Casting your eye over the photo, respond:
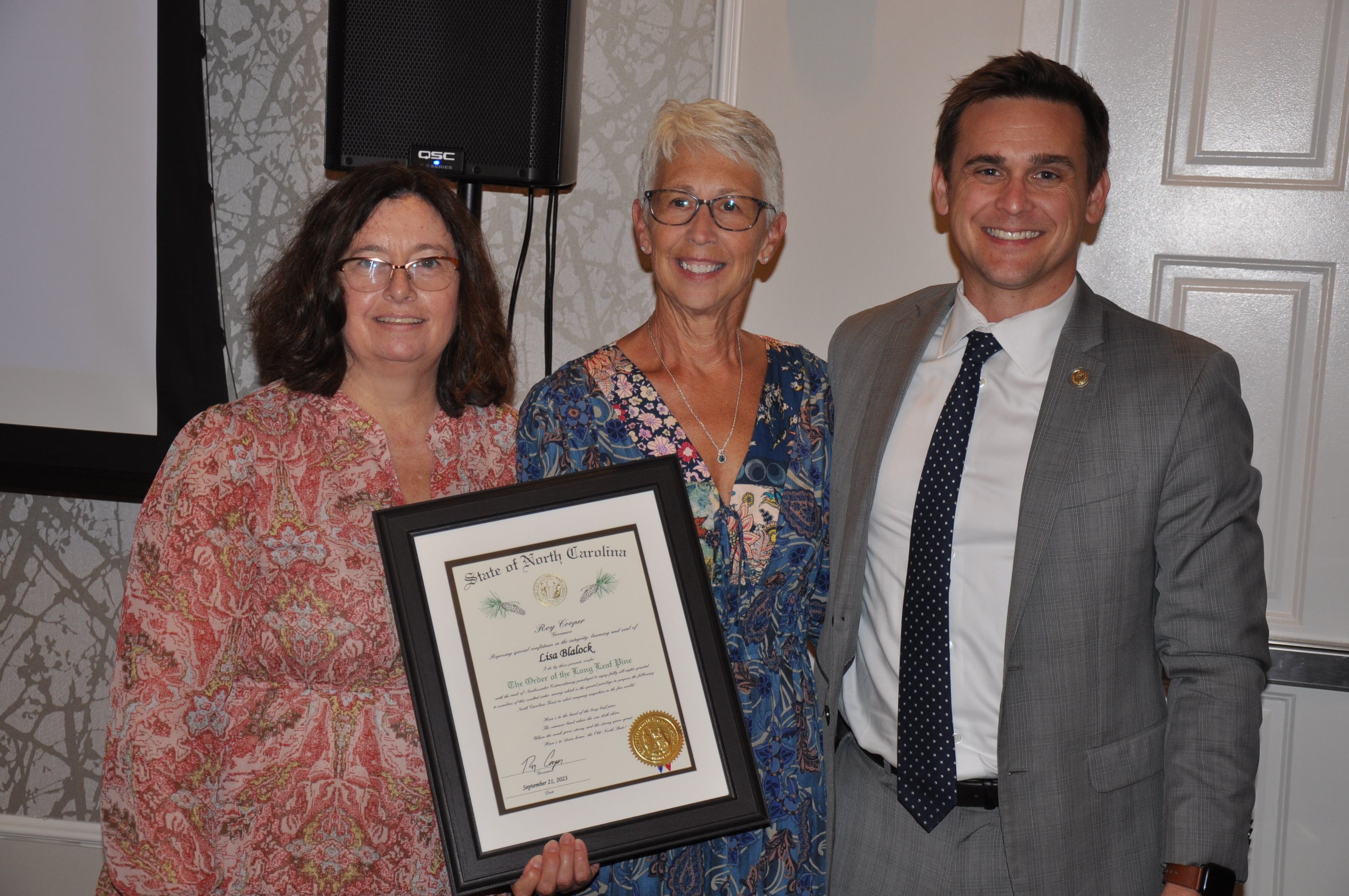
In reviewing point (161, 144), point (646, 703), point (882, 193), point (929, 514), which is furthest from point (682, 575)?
point (161, 144)

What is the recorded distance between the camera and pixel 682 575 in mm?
1517

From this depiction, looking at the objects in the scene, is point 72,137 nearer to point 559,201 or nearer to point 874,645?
point 559,201

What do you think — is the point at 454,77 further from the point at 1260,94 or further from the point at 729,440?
the point at 1260,94

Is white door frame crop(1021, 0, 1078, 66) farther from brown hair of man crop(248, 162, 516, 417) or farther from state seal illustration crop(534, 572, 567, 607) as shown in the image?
state seal illustration crop(534, 572, 567, 607)

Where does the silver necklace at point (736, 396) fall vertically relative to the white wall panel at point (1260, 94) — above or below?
below

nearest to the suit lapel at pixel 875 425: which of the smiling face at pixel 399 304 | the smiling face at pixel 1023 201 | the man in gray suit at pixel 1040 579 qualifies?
the man in gray suit at pixel 1040 579

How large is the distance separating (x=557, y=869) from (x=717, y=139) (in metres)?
1.24

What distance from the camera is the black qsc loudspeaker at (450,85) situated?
6.86 ft

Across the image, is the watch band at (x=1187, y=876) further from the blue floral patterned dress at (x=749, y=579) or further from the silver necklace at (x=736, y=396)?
the silver necklace at (x=736, y=396)

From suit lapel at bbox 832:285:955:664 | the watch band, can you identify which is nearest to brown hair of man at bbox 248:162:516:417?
suit lapel at bbox 832:285:955:664

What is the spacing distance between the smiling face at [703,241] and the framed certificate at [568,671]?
41cm

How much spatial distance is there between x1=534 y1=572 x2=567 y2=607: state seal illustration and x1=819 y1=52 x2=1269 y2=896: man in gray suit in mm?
542

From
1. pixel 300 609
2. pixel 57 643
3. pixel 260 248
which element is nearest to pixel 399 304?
pixel 300 609
